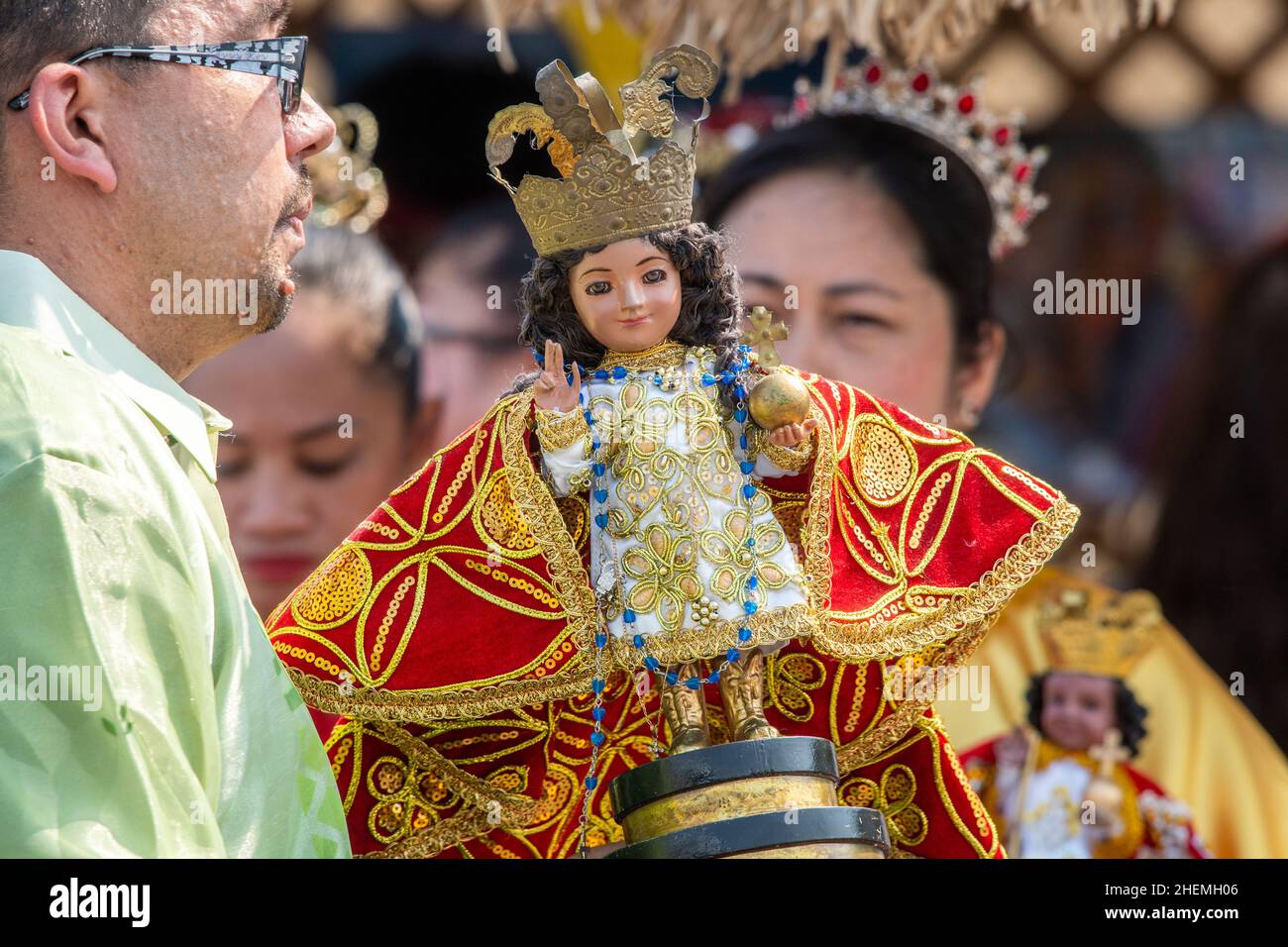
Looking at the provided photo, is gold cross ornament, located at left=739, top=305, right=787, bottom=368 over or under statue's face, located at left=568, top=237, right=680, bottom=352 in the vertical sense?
under

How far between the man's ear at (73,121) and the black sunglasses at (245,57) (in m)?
0.04

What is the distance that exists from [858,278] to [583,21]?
1.25 m

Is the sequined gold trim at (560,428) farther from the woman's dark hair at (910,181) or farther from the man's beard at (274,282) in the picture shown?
the woman's dark hair at (910,181)

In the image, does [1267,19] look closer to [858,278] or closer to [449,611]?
[858,278]

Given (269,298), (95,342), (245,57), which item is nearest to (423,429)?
(269,298)

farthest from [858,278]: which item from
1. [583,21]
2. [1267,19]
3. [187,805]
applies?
[187,805]

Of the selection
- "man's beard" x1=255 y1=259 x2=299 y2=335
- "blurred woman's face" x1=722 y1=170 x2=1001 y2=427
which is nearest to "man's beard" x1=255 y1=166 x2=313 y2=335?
"man's beard" x1=255 y1=259 x2=299 y2=335

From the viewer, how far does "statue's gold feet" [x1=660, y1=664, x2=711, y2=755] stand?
2.97m

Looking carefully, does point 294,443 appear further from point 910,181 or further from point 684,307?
point 684,307

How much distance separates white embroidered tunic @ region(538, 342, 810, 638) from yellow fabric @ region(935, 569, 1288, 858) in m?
2.39

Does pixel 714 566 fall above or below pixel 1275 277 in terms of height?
below

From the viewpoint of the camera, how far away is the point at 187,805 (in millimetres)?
1557

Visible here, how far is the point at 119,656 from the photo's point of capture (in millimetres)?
1533

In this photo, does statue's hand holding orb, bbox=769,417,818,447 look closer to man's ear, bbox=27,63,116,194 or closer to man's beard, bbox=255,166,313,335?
man's beard, bbox=255,166,313,335
